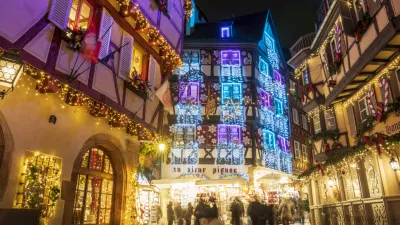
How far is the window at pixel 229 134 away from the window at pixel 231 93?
6.34ft

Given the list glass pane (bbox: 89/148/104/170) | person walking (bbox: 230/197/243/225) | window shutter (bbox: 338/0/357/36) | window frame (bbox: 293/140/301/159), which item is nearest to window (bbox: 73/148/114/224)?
glass pane (bbox: 89/148/104/170)

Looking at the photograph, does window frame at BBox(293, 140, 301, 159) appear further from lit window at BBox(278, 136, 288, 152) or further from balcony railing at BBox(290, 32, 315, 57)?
balcony railing at BBox(290, 32, 315, 57)

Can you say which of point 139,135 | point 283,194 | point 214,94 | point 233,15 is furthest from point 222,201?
point 233,15

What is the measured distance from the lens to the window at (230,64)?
77.8 feet

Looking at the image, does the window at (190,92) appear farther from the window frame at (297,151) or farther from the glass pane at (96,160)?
the glass pane at (96,160)

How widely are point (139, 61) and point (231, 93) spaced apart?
1288 cm

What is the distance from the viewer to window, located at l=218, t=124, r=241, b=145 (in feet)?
72.3

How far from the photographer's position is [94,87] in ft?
26.8

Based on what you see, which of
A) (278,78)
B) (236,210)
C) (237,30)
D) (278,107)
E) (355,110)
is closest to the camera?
(236,210)

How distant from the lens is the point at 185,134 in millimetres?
21875

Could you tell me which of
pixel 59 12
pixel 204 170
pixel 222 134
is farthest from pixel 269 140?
pixel 59 12

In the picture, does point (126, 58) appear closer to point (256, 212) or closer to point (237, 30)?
point (256, 212)

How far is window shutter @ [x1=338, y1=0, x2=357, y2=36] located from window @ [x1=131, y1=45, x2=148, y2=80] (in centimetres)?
820

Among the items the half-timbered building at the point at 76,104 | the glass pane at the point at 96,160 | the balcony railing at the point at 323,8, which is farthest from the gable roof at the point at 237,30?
the glass pane at the point at 96,160
